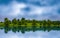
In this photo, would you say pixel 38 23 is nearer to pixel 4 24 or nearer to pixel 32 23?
pixel 32 23

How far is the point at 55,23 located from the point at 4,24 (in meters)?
9.75

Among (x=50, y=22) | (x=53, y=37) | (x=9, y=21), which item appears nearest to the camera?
(x=53, y=37)

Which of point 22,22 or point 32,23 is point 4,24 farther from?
point 32,23

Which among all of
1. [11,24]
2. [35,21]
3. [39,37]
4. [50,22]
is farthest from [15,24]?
[39,37]

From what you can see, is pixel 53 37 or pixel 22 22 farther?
pixel 22 22

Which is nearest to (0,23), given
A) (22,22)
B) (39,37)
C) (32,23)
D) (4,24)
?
(4,24)

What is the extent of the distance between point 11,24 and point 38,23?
560cm

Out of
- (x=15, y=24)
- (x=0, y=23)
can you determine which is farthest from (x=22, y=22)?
(x=0, y=23)

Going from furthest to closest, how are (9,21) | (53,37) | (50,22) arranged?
1. (50,22)
2. (9,21)
3. (53,37)

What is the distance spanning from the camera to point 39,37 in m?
14.9

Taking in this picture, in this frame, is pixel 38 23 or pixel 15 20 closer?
pixel 15 20

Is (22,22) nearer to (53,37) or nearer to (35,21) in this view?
(35,21)

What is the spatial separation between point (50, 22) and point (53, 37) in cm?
2339

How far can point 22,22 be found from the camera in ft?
122
